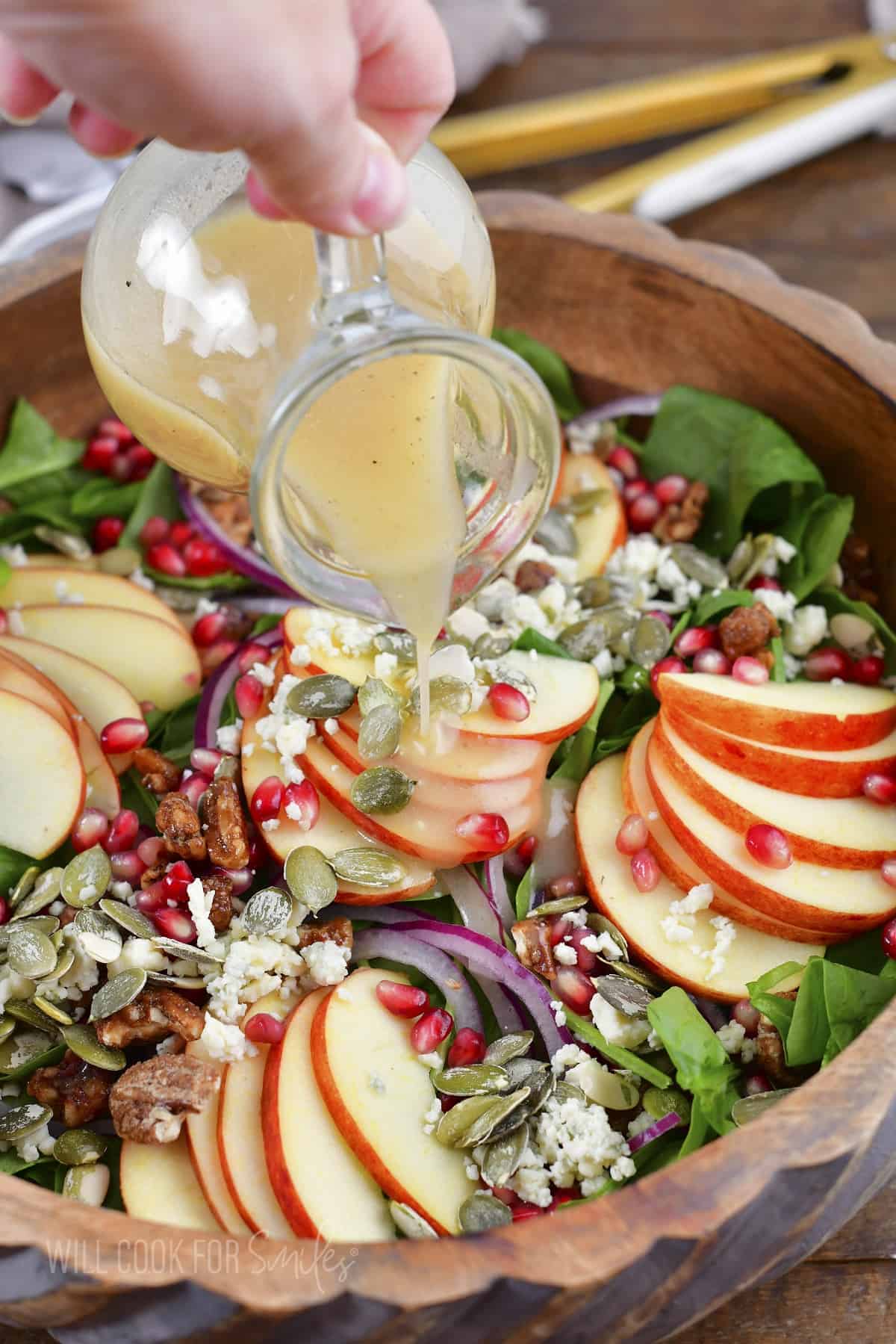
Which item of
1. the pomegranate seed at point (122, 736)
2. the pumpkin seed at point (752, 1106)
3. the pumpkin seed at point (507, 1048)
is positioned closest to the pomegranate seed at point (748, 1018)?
the pumpkin seed at point (752, 1106)

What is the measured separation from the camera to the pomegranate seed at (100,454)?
3.26 metres

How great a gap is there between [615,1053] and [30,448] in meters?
2.03

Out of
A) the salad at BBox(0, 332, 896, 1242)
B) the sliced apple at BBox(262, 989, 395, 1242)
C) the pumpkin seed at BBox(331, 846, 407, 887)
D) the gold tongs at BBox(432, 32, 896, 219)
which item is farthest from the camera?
the gold tongs at BBox(432, 32, 896, 219)

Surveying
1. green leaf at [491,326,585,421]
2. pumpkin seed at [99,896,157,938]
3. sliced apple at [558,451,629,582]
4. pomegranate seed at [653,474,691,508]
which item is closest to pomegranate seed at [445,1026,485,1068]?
pumpkin seed at [99,896,157,938]

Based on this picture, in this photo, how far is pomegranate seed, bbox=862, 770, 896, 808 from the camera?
243 centimetres

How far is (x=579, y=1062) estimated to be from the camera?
7.39 ft

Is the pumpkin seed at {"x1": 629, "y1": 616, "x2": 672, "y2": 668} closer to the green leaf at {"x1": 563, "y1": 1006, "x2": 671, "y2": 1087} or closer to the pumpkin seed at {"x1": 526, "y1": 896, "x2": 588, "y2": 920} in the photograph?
the pumpkin seed at {"x1": 526, "y1": 896, "x2": 588, "y2": 920}

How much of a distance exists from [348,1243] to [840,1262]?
112 cm

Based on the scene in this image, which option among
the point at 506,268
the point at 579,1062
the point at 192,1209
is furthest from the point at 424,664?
the point at 506,268

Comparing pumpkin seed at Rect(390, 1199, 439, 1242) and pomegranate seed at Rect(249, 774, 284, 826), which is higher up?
pomegranate seed at Rect(249, 774, 284, 826)

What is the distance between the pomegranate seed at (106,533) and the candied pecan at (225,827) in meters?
0.93

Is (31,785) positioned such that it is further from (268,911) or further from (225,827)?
(268,911)

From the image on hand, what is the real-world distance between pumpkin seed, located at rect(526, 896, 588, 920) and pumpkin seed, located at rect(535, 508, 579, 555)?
91cm

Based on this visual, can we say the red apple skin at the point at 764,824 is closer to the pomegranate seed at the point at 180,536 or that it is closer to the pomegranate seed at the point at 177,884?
the pomegranate seed at the point at 177,884
